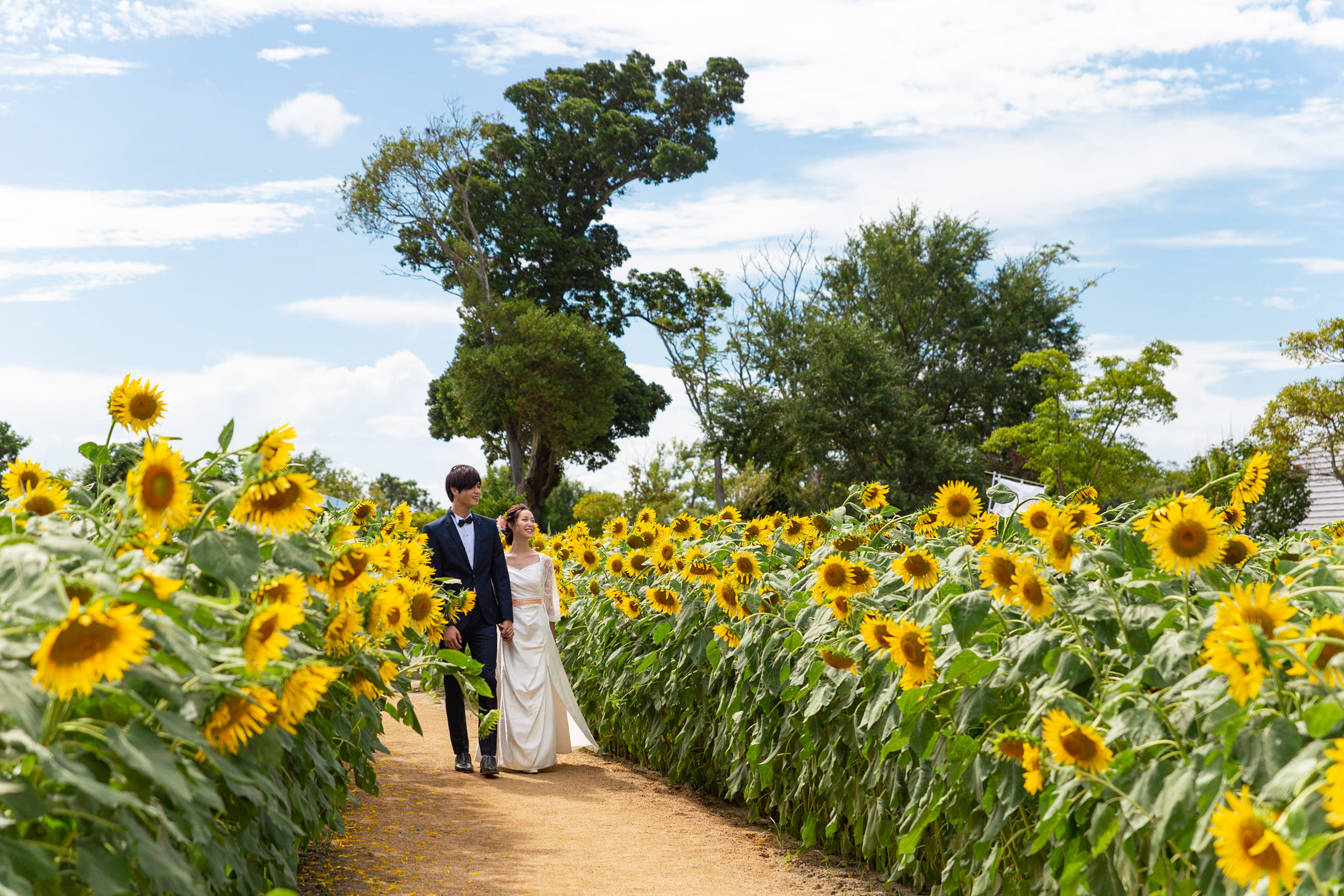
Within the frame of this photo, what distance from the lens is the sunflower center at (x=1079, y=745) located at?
2.33 metres

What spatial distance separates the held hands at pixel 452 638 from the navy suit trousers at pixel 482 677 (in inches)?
4.6

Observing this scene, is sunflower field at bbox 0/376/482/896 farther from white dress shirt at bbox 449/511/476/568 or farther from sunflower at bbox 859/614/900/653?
white dress shirt at bbox 449/511/476/568

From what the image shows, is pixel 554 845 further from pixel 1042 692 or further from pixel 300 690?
pixel 300 690

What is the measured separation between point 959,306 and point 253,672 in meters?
44.0

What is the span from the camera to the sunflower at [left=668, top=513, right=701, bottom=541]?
7.11 m

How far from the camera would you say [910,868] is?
13.5 ft

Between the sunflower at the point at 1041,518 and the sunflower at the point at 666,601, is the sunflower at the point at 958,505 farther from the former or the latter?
the sunflower at the point at 666,601

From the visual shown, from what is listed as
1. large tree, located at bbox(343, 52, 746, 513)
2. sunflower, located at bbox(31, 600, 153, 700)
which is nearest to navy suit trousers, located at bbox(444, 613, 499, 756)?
sunflower, located at bbox(31, 600, 153, 700)

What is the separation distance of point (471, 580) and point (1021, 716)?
4283 mm

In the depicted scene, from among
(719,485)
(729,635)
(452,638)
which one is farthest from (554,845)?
(719,485)

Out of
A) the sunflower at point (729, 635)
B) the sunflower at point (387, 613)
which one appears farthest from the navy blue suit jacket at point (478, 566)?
the sunflower at point (387, 613)

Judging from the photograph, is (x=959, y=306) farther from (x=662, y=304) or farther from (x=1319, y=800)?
(x=1319, y=800)

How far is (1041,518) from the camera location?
3354mm

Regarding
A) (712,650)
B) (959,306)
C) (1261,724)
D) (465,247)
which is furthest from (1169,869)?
(959,306)
